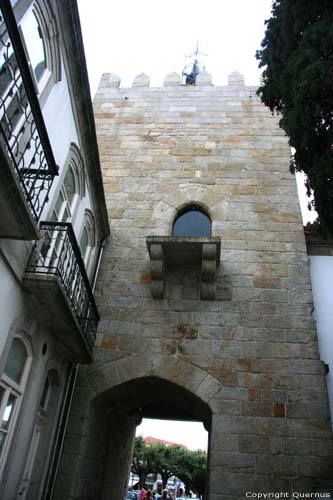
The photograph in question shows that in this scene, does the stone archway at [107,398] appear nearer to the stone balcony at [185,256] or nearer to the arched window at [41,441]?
the arched window at [41,441]

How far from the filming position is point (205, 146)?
9703mm

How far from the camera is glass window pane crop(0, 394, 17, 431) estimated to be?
498 cm

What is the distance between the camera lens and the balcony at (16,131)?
3645mm

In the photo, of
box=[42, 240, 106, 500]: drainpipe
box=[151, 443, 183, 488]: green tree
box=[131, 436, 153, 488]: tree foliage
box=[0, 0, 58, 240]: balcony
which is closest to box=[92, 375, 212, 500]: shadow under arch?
box=[42, 240, 106, 500]: drainpipe

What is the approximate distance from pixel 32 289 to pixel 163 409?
598 cm

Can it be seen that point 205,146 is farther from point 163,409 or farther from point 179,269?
point 163,409

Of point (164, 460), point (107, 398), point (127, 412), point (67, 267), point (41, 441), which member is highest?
point (164, 460)

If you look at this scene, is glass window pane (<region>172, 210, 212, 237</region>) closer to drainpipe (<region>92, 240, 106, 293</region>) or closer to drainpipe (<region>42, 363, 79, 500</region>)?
drainpipe (<region>92, 240, 106, 293</region>)

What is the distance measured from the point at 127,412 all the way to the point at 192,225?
4.14 meters

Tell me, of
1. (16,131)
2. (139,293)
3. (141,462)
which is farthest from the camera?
(141,462)

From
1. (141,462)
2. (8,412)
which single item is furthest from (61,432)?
(141,462)

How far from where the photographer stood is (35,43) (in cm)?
508

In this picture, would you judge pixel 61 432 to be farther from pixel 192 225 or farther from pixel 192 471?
pixel 192 471

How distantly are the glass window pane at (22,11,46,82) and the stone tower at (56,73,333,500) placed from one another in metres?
3.11
